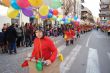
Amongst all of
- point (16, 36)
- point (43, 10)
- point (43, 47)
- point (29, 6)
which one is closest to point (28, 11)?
point (29, 6)

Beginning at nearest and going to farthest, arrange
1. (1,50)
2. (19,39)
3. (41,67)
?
1. (41,67)
2. (1,50)
3. (19,39)

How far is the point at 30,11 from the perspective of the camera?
8805mm

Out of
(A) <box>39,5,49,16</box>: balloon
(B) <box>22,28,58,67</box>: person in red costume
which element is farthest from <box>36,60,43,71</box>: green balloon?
(A) <box>39,5,49,16</box>: balloon

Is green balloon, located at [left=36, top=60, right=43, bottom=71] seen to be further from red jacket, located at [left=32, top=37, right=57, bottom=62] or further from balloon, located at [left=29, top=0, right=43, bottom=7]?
balloon, located at [left=29, top=0, right=43, bottom=7]

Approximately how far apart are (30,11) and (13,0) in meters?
0.80

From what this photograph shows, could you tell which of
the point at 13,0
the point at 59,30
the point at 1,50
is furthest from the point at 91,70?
the point at 59,30

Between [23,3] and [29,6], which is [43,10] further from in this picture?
[23,3]

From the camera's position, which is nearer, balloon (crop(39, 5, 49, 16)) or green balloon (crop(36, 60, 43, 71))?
green balloon (crop(36, 60, 43, 71))

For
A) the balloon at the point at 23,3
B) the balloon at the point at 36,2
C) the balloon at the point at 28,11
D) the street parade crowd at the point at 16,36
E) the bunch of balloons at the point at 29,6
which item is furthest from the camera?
the street parade crowd at the point at 16,36

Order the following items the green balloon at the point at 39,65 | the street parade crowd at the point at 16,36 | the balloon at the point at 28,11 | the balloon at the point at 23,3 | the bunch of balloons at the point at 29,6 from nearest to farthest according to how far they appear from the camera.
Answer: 1. the green balloon at the point at 39,65
2. the bunch of balloons at the point at 29,6
3. the balloon at the point at 23,3
4. the balloon at the point at 28,11
5. the street parade crowd at the point at 16,36

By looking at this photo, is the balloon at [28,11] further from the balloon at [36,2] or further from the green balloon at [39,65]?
the green balloon at [39,65]

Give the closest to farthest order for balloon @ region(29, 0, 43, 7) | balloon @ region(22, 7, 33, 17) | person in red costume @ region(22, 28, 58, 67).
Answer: person in red costume @ region(22, 28, 58, 67), balloon @ region(29, 0, 43, 7), balloon @ region(22, 7, 33, 17)

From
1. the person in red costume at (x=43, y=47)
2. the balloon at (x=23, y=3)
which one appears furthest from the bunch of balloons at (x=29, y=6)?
the person in red costume at (x=43, y=47)

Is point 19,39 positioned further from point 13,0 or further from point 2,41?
point 13,0
